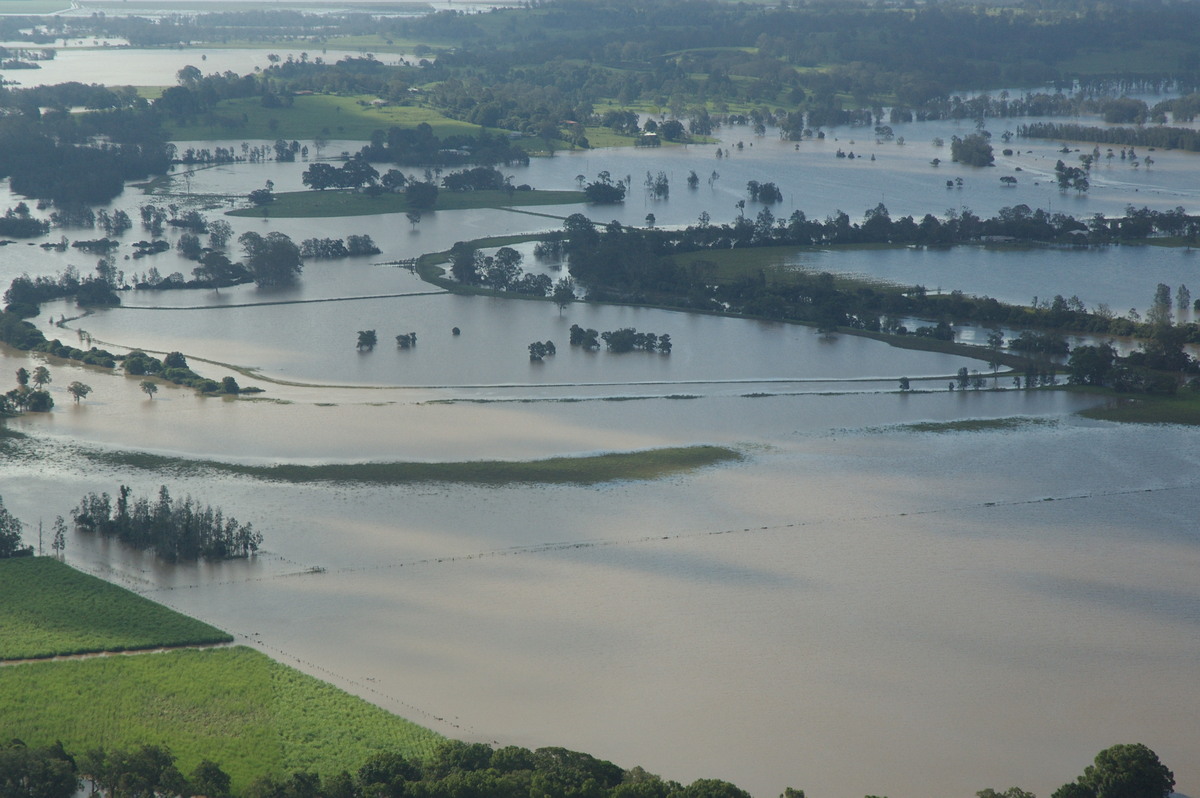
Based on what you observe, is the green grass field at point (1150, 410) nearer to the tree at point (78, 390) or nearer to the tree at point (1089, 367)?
the tree at point (1089, 367)

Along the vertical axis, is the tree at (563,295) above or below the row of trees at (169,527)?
above

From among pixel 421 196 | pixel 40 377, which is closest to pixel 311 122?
pixel 421 196

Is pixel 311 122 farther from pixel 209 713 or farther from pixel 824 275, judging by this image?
pixel 209 713

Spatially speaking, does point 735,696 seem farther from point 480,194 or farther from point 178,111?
point 178,111

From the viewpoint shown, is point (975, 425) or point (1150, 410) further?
point (1150, 410)

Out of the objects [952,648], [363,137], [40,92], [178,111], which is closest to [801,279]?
[952,648]

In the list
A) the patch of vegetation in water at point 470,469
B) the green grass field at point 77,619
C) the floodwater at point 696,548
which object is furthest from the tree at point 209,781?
Answer: the patch of vegetation in water at point 470,469
